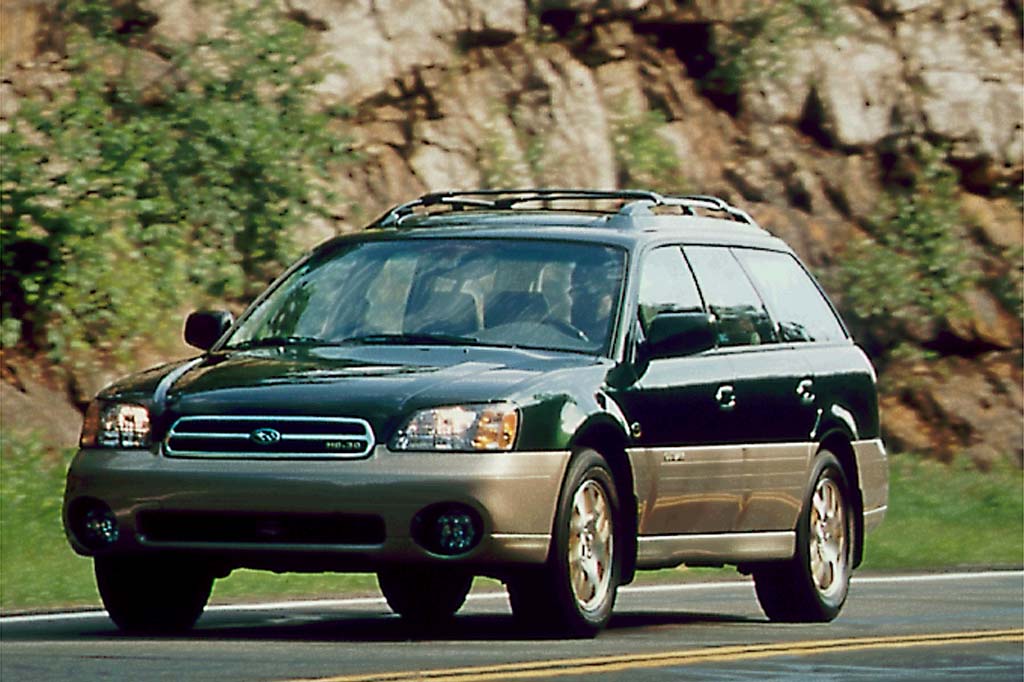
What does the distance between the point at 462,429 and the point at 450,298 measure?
4.57ft

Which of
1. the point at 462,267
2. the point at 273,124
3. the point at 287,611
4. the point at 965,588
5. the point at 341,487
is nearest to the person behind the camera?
the point at 341,487

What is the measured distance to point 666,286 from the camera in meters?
Answer: 12.7

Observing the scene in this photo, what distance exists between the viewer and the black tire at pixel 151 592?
11523 mm

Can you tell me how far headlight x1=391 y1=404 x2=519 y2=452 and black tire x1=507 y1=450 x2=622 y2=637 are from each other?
0.37 metres

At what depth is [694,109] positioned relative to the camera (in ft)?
89.5

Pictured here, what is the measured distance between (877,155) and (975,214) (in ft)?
3.60

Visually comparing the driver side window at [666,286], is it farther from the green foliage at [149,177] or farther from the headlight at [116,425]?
the green foliage at [149,177]

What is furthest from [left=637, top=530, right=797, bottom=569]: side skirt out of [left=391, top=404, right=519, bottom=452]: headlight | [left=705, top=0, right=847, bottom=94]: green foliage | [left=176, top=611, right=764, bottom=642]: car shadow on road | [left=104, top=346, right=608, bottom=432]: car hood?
[left=705, top=0, right=847, bottom=94]: green foliage

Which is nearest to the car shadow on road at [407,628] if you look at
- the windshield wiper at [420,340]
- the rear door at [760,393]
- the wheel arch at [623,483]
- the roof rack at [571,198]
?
the wheel arch at [623,483]

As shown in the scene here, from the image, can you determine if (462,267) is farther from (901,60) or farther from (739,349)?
(901,60)

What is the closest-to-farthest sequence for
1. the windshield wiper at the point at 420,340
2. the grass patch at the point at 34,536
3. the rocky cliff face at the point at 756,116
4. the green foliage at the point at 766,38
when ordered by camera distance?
the windshield wiper at the point at 420,340, the grass patch at the point at 34,536, the rocky cliff face at the point at 756,116, the green foliage at the point at 766,38

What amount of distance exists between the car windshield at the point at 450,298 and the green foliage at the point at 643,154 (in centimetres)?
1307

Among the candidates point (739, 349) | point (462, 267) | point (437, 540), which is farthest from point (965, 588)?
point (437, 540)

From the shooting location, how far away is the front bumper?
1081 cm
